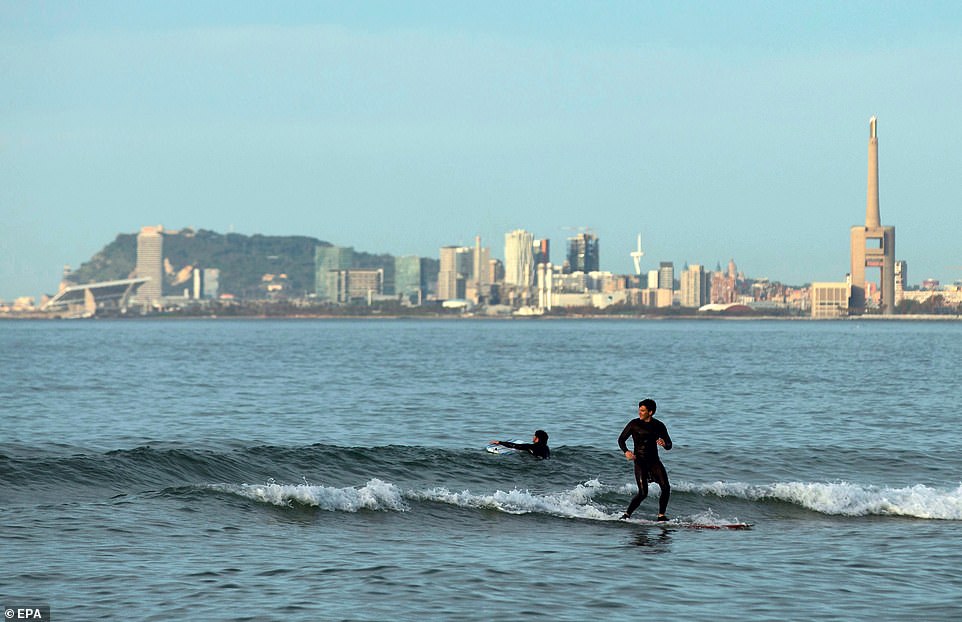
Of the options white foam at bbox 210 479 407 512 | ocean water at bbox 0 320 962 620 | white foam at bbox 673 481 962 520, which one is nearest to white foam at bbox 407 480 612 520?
ocean water at bbox 0 320 962 620

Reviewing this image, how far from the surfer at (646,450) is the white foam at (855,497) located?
3.92 meters

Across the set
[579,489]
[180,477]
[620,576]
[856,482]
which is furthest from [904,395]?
[620,576]

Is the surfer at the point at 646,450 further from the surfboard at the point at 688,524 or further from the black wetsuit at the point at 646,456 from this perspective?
the surfboard at the point at 688,524

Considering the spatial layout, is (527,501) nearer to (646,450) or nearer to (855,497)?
(646,450)

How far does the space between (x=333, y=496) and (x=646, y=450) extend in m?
6.62

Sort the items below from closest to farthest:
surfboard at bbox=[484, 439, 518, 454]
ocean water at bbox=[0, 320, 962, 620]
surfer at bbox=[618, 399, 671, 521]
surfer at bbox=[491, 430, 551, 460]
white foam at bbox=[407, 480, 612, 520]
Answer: ocean water at bbox=[0, 320, 962, 620]
surfer at bbox=[618, 399, 671, 521]
white foam at bbox=[407, 480, 612, 520]
surfer at bbox=[491, 430, 551, 460]
surfboard at bbox=[484, 439, 518, 454]

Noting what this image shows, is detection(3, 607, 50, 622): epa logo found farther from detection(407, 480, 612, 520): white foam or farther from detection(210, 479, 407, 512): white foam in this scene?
detection(407, 480, 612, 520): white foam

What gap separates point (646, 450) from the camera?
849 inches

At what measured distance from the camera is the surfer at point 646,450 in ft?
69.6

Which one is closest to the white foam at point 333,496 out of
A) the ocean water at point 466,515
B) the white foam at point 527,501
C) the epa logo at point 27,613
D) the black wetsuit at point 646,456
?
the ocean water at point 466,515

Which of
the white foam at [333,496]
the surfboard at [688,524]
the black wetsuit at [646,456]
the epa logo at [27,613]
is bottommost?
the surfboard at [688,524]

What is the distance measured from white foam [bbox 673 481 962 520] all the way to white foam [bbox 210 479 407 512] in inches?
261

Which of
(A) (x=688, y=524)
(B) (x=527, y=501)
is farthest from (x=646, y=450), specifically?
(B) (x=527, y=501)

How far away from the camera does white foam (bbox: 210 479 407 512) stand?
2314 cm
